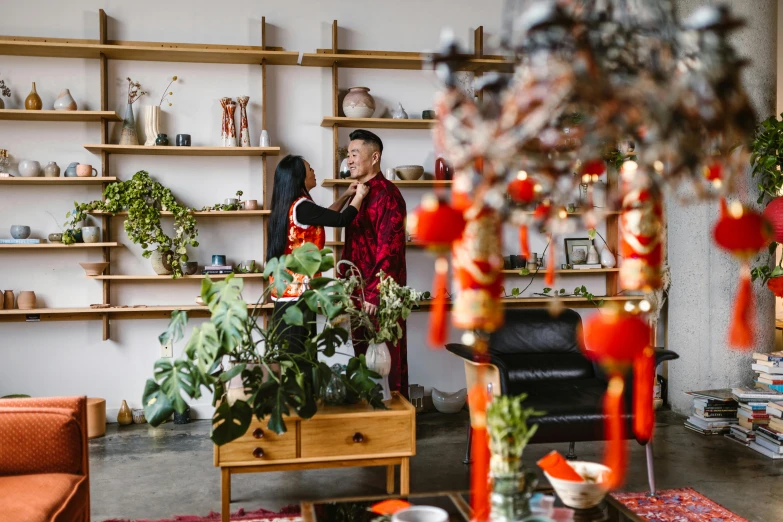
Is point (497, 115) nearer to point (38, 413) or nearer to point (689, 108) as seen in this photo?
point (689, 108)

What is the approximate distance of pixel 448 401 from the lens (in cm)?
518

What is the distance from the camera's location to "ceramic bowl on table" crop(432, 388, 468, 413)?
5.19 m

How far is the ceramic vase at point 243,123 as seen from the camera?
16.5 feet

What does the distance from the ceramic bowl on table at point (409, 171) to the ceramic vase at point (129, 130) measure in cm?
183

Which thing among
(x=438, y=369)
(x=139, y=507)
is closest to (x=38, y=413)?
(x=139, y=507)

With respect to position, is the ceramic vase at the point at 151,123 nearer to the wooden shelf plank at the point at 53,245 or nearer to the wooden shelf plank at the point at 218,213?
the wooden shelf plank at the point at 218,213

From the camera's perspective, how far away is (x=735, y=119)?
127cm

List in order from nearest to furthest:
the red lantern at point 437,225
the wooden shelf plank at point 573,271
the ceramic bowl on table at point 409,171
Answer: the red lantern at point 437,225 < the ceramic bowl on table at point 409,171 < the wooden shelf plank at point 573,271

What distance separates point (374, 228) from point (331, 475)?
5.02ft

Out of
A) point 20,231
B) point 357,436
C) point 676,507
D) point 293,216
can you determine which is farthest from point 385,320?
point 20,231

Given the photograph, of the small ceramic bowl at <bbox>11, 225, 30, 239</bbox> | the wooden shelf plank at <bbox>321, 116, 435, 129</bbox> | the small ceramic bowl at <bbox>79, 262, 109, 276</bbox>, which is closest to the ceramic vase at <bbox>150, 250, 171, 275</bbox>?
the small ceramic bowl at <bbox>79, 262, 109, 276</bbox>

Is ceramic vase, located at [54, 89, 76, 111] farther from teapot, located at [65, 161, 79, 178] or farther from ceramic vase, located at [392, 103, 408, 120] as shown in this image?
ceramic vase, located at [392, 103, 408, 120]

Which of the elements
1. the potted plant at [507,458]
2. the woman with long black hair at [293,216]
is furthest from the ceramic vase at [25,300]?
the potted plant at [507,458]

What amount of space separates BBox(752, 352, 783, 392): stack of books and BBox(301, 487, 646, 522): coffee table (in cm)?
272
